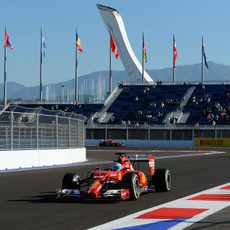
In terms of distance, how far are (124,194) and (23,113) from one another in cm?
1277

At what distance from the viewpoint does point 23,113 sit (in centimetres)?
2403

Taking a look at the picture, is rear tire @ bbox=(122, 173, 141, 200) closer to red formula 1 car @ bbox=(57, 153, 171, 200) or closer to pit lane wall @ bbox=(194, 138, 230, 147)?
red formula 1 car @ bbox=(57, 153, 171, 200)

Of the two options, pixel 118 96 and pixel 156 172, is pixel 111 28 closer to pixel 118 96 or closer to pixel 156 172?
pixel 118 96

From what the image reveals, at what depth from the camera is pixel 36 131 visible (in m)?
25.2

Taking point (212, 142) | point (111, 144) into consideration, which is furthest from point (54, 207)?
point (212, 142)

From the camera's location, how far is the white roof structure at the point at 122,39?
107 meters

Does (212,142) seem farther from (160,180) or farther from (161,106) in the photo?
(160,180)

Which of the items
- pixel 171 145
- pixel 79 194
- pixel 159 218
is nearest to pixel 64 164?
pixel 79 194

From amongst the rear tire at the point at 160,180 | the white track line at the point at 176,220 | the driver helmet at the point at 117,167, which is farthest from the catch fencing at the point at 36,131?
the white track line at the point at 176,220

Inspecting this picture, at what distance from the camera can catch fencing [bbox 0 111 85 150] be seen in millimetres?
22938

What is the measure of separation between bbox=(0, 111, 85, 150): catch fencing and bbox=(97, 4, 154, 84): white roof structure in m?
77.7

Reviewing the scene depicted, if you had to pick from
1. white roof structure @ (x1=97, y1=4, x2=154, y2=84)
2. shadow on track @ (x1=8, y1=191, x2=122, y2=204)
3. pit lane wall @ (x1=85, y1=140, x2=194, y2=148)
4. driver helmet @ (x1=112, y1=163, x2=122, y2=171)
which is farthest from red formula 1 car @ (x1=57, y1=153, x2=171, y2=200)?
white roof structure @ (x1=97, y1=4, x2=154, y2=84)

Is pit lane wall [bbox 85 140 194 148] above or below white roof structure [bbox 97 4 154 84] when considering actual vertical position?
below

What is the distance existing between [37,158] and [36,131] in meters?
1.33
